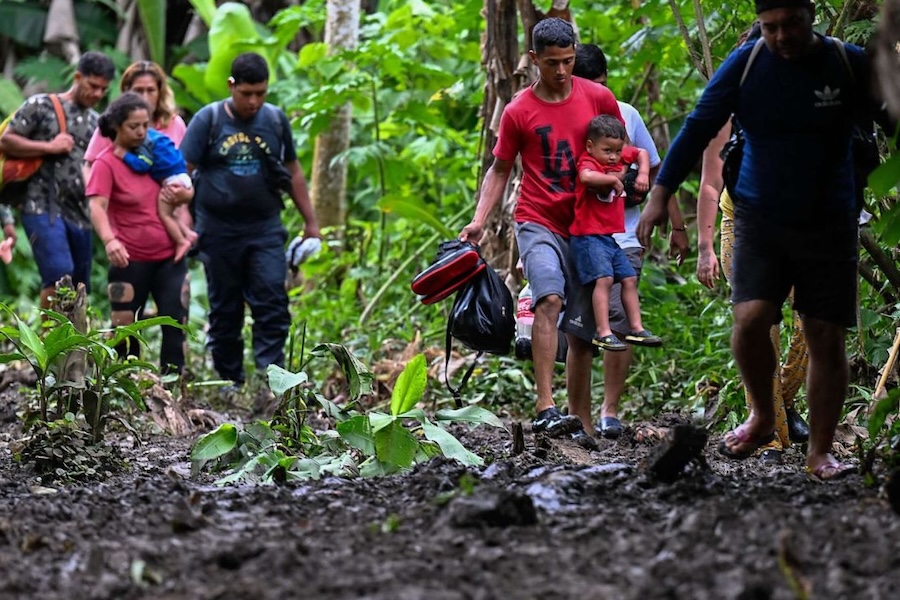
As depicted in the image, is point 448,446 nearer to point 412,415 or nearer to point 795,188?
point 412,415

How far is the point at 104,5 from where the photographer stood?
18938mm

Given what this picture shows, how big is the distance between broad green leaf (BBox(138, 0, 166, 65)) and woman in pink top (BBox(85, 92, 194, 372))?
29.4 feet

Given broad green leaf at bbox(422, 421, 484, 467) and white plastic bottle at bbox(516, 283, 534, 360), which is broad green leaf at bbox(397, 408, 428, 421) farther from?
white plastic bottle at bbox(516, 283, 534, 360)

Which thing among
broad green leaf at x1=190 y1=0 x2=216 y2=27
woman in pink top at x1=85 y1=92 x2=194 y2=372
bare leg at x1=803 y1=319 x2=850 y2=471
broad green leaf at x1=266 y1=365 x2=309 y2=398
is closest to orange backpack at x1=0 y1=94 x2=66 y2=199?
woman in pink top at x1=85 y1=92 x2=194 y2=372

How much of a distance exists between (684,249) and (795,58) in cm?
114

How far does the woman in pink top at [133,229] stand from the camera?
8086 mm

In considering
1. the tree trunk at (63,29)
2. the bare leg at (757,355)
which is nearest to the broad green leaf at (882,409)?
the bare leg at (757,355)

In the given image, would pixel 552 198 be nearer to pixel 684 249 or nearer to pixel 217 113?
pixel 684 249

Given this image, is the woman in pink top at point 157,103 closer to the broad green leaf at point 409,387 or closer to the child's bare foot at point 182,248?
the child's bare foot at point 182,248

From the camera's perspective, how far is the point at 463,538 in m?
3.43

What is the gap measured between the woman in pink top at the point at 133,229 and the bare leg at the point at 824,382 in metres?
4.45

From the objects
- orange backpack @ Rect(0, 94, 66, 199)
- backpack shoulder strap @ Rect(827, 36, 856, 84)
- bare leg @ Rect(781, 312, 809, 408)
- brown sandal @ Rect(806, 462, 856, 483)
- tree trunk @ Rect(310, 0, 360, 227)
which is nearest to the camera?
backpack shoulder strap @ Rect(827, 36, 856, 84)

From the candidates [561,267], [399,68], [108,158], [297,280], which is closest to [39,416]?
[561,267]

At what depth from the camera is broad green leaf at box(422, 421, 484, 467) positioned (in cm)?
491
